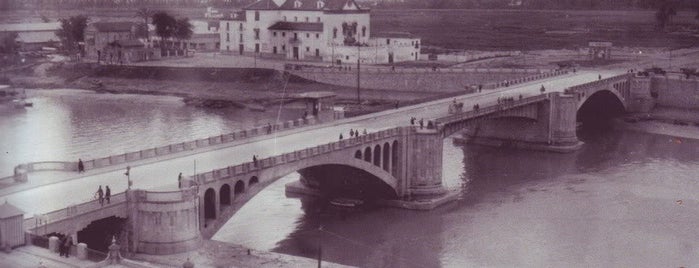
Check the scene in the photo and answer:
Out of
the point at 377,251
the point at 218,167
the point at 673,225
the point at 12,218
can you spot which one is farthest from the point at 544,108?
the point at 12,218

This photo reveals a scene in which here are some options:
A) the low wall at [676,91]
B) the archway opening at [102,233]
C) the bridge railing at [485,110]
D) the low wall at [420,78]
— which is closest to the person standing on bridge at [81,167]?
the archway opening at [102,233]

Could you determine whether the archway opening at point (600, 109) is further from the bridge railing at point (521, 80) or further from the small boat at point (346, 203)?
the small boat at point (346, 203)

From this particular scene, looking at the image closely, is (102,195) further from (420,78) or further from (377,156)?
(420,78)

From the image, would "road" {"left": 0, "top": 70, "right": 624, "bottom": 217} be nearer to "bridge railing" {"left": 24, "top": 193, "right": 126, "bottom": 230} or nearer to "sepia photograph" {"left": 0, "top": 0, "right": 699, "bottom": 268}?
"sepia photograph" {"left": 0, "top": 0, "right": 699, "bottom": 268}

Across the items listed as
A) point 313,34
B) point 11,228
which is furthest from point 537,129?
point 11,228

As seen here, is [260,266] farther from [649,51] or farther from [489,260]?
[649,51]
